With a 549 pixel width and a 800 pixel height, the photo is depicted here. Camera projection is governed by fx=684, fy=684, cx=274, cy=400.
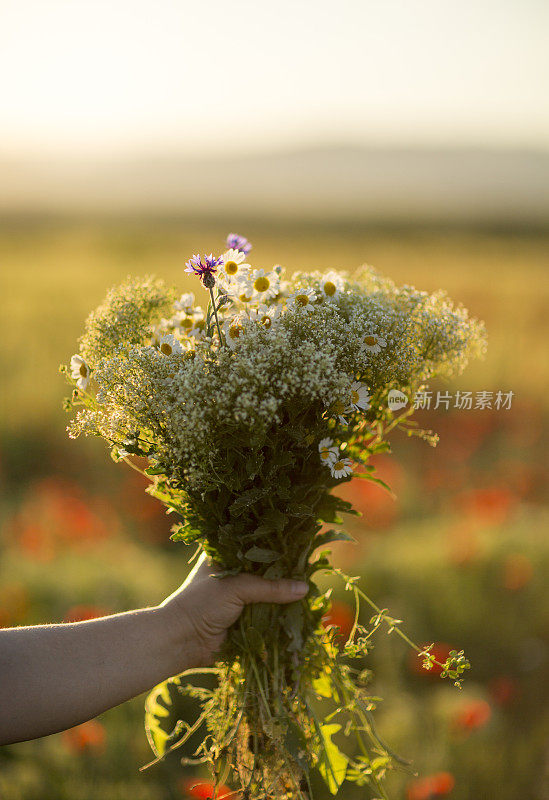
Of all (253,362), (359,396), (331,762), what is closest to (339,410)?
(359,396)

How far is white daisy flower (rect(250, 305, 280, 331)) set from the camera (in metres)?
1.39

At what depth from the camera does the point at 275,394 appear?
1320 millimetres

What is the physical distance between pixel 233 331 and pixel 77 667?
31.0 inches

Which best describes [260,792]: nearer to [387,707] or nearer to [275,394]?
[275,394]

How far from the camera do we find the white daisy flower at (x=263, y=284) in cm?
140

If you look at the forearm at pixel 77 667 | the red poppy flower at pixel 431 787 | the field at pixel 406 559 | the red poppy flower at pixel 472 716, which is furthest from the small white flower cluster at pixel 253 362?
the red poppy flower at pixel 472 716

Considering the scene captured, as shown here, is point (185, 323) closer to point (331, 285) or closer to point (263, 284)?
point (263, 284)

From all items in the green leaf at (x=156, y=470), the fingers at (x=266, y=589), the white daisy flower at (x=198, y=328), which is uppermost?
the white daisy flower at (x=198, y=328)

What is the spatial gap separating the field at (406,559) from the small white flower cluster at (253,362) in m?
1.53

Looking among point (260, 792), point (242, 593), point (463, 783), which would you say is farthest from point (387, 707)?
point (242, 593)

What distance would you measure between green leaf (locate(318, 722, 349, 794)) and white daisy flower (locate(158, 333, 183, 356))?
89 cm

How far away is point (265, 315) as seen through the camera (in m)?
1.40

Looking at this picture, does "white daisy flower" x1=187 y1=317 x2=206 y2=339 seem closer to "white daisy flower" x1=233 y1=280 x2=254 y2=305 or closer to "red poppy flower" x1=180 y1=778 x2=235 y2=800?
"white daisy flower" x1=233 y1=280 x2=254 y2=305

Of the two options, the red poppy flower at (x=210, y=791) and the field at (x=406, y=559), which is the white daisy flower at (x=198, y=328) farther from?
the field at (x=406, y=559)
